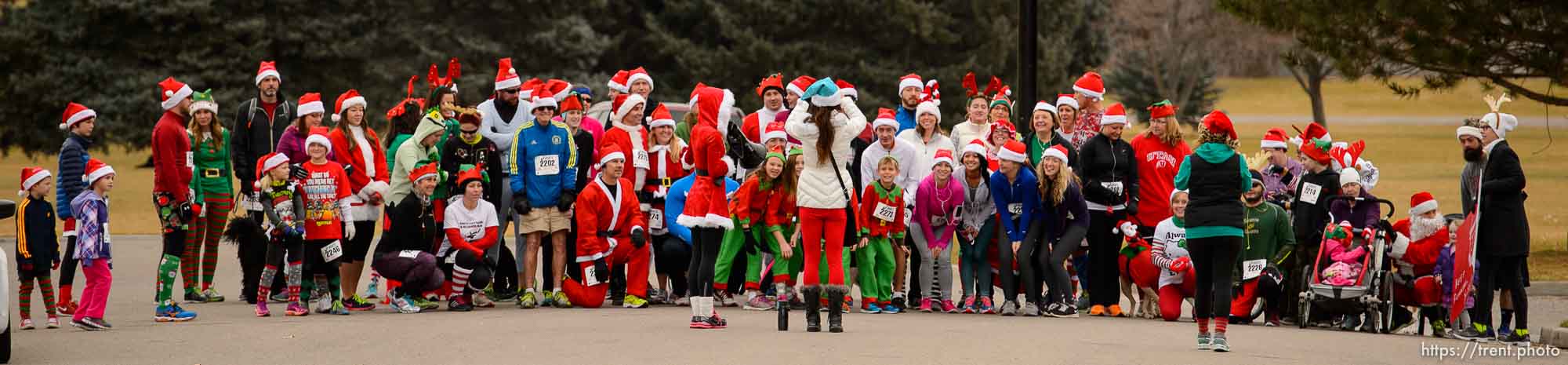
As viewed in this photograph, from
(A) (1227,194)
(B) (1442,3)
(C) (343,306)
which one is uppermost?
(B) (1442,3)

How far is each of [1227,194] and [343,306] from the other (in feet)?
20.7

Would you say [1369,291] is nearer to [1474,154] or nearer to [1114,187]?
[1474,154]

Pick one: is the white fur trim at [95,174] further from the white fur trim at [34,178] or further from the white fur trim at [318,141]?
the white fur trim at [318,141]

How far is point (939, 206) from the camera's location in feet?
44.8

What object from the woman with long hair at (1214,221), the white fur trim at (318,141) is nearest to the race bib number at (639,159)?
the white fur trim at (318,141)

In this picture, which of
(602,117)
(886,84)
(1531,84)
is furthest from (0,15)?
(1531,84)

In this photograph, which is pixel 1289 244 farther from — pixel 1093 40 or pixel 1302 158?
pixel 1093 40

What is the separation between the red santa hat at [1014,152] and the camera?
13586 millimetres

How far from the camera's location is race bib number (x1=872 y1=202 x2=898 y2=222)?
13.1 meters

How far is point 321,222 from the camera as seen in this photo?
1264 cm

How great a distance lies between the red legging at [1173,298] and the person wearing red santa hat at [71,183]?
760 centimetres

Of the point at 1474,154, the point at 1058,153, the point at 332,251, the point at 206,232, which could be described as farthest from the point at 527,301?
the point at 1474,154

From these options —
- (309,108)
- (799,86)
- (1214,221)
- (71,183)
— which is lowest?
(1214,221)

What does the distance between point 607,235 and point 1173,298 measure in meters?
4.26
